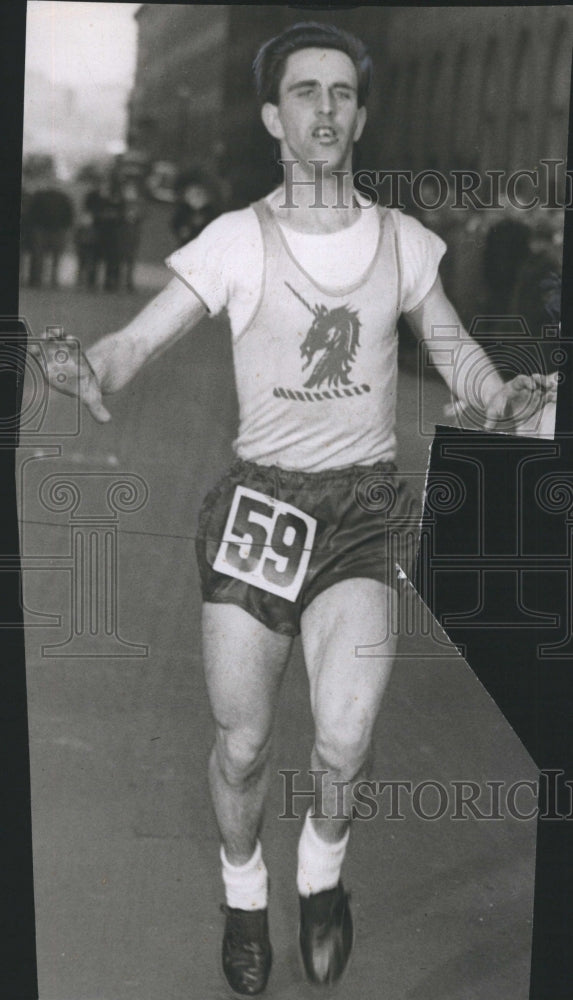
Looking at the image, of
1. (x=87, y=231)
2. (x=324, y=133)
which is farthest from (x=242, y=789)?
(x=324, y=133)

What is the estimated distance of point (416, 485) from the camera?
346 cm

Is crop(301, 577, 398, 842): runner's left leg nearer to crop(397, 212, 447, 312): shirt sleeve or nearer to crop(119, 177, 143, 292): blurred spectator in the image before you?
crop(397, 212, 447, 312): shirt sleeve

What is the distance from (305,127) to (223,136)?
0.19 metres

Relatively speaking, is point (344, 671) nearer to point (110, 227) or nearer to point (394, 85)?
point (110, 227)

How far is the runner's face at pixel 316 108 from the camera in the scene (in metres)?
3.29

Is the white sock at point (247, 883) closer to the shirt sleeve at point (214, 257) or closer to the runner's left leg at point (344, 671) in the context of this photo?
the runner's left leg at point (344, 671)

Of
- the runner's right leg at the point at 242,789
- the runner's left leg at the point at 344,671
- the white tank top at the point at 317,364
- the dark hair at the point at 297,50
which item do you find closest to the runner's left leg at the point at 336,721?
the runner's left leg at the point at 344,671

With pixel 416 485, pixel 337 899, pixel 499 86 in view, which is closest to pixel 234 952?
pixel 337 899

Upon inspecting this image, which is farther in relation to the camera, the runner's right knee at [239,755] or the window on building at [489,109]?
the runner's right knee at [239,755]

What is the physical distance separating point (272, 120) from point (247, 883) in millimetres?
→ 1795

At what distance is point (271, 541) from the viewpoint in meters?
3.44

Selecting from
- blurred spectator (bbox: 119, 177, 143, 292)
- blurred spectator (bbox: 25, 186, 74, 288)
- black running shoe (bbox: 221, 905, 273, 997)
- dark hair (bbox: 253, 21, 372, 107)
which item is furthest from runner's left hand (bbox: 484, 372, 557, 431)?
black running shoe (bbox: 221, 905, 273, 997)

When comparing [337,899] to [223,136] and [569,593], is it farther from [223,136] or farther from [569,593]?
[223,136]

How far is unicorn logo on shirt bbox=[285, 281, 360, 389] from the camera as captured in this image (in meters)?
3.33
